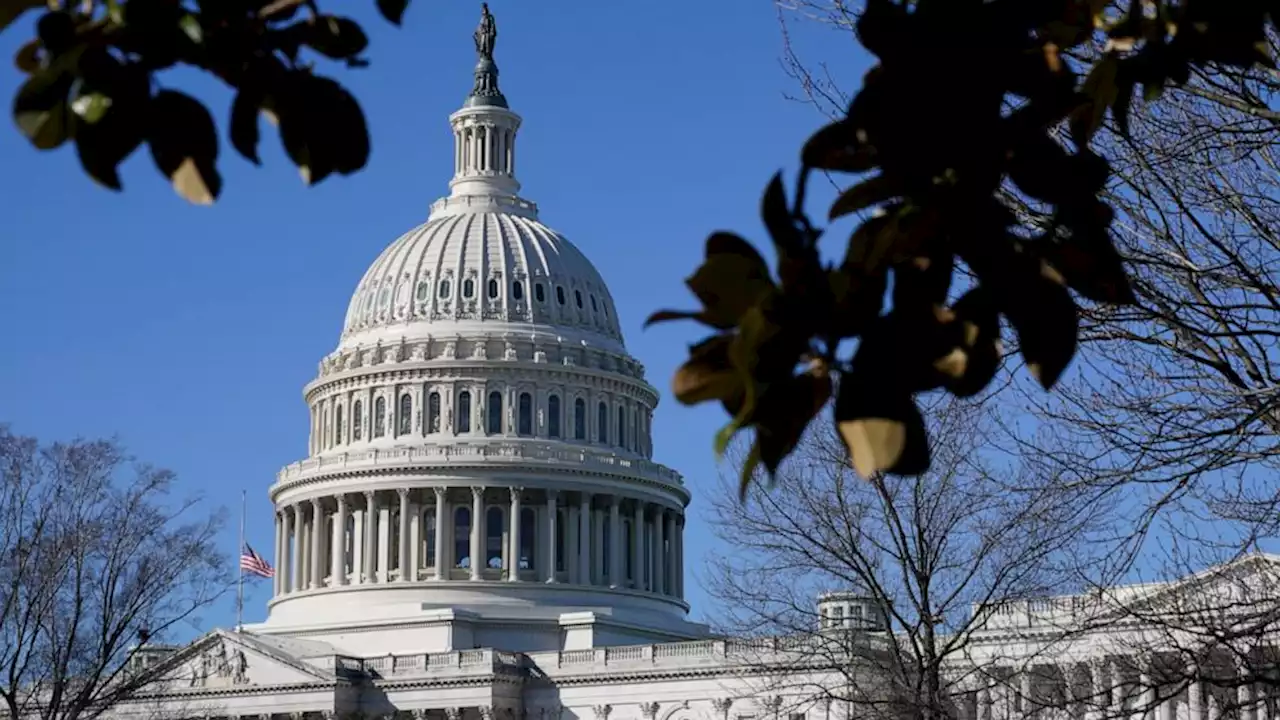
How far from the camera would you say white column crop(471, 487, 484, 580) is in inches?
4471

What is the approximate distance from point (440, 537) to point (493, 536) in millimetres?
3453

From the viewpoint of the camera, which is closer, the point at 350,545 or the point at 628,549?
the point at 350,545

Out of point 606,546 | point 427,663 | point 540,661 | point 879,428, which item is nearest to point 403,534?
point 606,546

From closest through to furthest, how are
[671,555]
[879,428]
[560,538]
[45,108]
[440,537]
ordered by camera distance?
[879,428], [45,108], [440,537], [560,538], [671,555]

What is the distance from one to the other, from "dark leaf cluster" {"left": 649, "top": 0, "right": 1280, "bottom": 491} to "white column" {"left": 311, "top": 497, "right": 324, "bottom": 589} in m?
115

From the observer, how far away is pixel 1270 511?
2183 cm

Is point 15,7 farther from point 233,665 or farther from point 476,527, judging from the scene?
point 476,527

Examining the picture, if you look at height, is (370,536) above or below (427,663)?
above

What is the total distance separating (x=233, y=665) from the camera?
4038 inches

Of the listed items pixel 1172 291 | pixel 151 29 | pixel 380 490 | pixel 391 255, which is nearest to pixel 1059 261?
pixel 151 29

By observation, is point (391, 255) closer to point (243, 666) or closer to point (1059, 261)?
point (243, 666)

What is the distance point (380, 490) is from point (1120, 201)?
9959 cm

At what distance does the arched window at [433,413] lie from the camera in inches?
4665

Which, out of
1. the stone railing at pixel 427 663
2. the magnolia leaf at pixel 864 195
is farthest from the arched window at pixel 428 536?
the magnolia leaf at pixel 864 195
